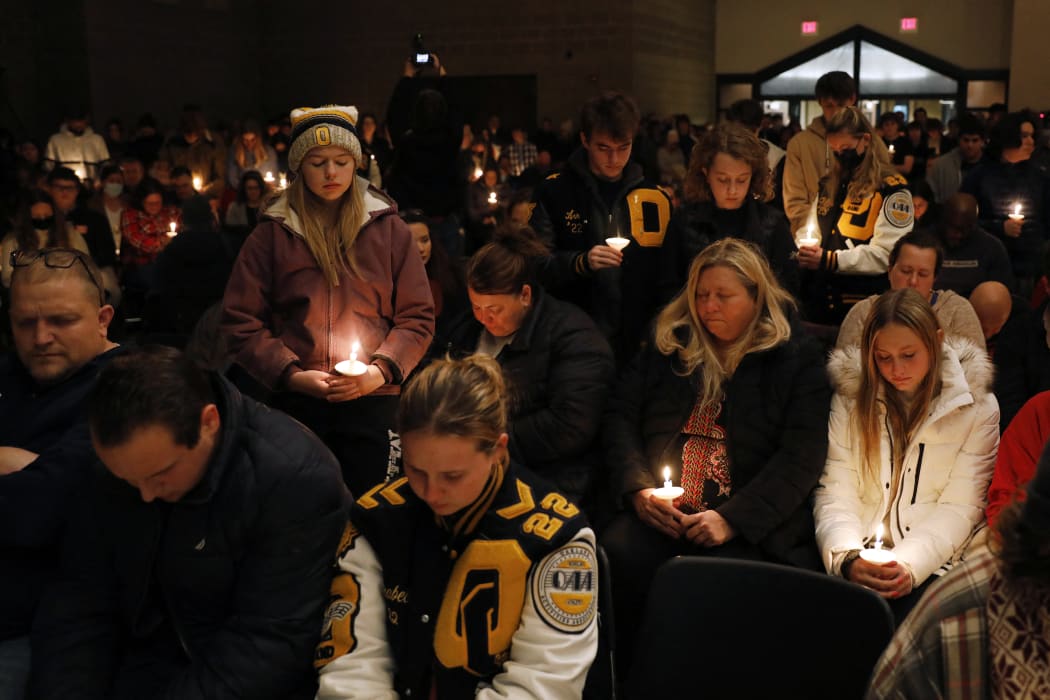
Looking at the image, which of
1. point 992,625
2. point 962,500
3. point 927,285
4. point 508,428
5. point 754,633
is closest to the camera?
point 992,625

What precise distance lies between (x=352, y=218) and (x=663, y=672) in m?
1.65

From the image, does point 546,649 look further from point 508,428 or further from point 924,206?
point 924,206

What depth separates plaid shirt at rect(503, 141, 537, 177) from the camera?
12508mm

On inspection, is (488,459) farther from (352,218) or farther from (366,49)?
(366,49)

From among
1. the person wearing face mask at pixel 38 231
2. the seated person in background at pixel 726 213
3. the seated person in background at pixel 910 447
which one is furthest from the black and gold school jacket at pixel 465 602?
the person wearing face mask at pixel 38 231

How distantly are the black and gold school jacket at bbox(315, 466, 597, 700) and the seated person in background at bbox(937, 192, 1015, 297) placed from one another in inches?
140

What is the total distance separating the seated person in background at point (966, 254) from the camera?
199 inches

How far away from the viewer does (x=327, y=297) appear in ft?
10.4

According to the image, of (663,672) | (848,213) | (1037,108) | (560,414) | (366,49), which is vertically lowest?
→ (663,672)

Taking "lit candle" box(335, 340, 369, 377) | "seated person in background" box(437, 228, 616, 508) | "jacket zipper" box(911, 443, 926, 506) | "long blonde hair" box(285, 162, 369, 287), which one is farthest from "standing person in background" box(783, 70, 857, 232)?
"lit candle" box(335, 340, 369, 377)

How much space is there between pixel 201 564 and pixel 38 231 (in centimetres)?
518

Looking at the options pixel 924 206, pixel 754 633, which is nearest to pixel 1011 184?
pixel 924 206

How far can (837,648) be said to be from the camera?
83.8 inches

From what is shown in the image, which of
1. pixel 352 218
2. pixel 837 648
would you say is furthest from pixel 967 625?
pixel 352 218
